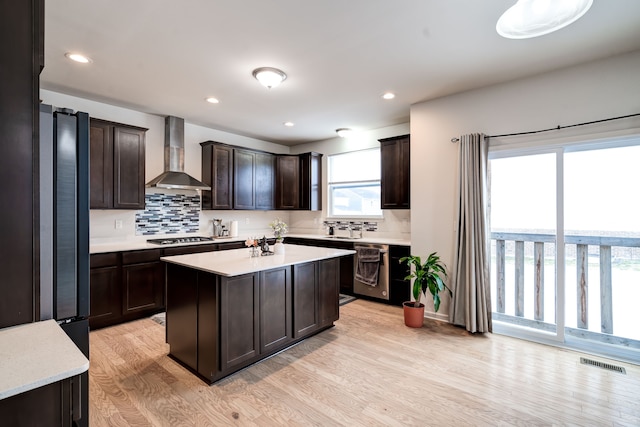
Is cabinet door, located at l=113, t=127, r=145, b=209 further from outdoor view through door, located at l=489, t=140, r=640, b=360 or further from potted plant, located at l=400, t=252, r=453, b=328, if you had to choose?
outdoor view through door, located at l=489, t=140, r=640, b=360

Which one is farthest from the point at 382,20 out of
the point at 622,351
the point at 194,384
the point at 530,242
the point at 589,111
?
the point at 622,351

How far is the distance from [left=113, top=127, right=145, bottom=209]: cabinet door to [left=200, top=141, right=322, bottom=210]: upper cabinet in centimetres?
105

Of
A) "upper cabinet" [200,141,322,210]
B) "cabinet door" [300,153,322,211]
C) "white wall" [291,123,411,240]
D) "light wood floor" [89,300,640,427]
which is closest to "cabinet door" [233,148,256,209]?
"upper cabinet" [200,141,322,210]

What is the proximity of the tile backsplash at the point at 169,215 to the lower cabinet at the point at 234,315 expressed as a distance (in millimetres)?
1955

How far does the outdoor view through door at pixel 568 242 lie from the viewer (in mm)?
2877

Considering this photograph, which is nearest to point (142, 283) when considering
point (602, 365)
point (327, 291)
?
point (327, 291)

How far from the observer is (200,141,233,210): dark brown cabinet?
488 centimetres

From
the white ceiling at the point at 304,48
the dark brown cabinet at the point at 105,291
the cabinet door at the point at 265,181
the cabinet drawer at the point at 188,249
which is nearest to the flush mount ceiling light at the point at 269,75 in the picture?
the white ceiling at the point at 304,48

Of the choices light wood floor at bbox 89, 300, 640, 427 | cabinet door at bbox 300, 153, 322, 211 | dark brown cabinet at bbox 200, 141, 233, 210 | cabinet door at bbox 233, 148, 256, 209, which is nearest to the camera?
light wood floor at bbox 89, 300, 640, 427

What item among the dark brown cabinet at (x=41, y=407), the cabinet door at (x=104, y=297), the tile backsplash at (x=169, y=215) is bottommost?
the cabinet door at (x=104, y=297)

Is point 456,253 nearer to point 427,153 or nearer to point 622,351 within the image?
point 427,153

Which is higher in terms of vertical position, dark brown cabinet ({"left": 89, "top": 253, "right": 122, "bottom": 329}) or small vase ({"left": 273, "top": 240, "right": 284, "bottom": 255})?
small vase ({"left": 273, "top": 240, "right": 284, "bottom": 255})

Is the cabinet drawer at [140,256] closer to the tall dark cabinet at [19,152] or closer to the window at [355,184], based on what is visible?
the tall dark cabinet at [19,152]

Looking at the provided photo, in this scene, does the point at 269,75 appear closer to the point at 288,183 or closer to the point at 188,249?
the point at 188,249
